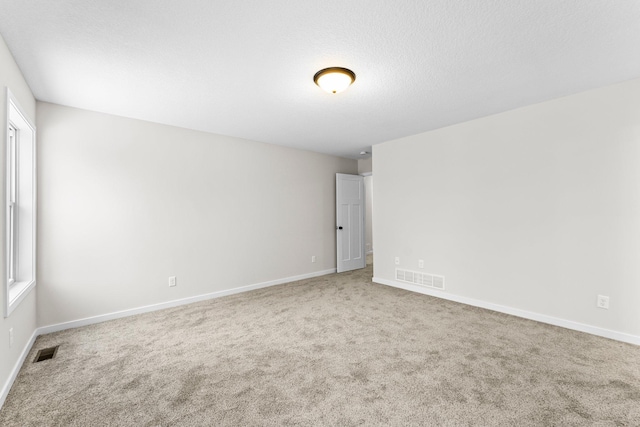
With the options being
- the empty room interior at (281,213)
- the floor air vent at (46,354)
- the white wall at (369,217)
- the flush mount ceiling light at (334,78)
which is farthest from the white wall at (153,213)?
the white wall at (369,217)

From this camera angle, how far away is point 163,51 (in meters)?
2.11

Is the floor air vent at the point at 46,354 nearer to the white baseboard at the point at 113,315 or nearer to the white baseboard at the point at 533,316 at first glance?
the white baseboard at the point at 113,315

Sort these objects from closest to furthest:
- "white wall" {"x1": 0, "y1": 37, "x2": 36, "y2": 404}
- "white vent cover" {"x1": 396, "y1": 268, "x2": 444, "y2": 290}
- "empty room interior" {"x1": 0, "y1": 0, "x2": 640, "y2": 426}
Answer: "empty room interior" {"x1": 0, "y1": 0, "x2": 640, "y2": 426}
"white wall" {"x1": 0, "y1": 37, "x2": 36, "y2": 404}
"white vent cover" {"x1": 396, "y1": 268, "x2": 444, "y2": 290}

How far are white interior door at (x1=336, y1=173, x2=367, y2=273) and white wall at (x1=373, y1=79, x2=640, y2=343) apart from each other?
1.54 m

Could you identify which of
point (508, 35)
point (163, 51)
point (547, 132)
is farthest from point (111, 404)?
point (547, 132)

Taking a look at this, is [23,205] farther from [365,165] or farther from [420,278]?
[365,165]

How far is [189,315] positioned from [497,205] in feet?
13.2

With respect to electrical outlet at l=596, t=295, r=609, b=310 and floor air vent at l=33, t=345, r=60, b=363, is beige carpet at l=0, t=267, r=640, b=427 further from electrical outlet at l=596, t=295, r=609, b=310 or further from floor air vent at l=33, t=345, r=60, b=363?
electrical outlet at l=596, t=295, r=609, b=310

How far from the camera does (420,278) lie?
14.2 ft

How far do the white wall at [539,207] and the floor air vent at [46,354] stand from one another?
4.27m

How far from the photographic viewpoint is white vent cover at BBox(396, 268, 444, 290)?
4.12 m

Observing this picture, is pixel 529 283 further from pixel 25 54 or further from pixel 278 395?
pixel 25 54

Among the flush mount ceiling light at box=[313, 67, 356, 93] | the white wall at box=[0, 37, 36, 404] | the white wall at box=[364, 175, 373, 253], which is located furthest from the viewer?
the white wall at box=[364, 175, 373, 253]

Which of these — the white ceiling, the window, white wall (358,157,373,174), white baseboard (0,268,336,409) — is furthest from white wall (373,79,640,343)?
the window
